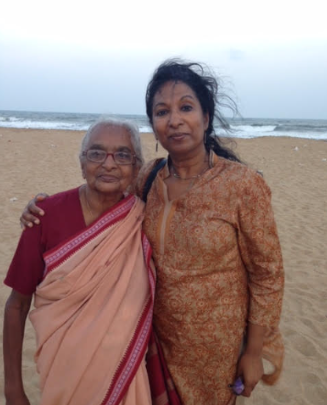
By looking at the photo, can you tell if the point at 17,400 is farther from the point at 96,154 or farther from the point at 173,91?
the point at 173,91

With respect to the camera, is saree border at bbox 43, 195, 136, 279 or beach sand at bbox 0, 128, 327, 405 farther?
beach sand at bbox 0, 128, 327, 405

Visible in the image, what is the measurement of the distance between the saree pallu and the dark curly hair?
63 cm

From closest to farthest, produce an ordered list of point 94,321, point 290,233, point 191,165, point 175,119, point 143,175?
point 94,321
point 175,119
point 191,165
point 143,175
point 290,233

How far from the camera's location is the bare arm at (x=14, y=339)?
161 centimetres

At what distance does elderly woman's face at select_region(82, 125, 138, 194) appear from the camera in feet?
5.35

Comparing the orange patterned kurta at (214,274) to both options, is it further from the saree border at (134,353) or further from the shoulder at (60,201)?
the shoulder at (60,201)

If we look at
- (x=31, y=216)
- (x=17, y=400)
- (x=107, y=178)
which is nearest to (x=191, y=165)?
(x=107, y=178)

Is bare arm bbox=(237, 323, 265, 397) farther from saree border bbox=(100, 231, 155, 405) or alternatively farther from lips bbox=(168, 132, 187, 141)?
lips bbox=(168, 132, 187, 141)

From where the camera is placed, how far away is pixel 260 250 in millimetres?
1519

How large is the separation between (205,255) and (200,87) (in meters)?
0.72

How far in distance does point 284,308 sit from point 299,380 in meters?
1.08

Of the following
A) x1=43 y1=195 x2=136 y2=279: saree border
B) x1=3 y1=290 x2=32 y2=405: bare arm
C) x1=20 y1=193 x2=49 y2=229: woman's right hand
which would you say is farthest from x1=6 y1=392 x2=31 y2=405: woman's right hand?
x1=20 y1=193 x2=49 y2=229: woman's right hand

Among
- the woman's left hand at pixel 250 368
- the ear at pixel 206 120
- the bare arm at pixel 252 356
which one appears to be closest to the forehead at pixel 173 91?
the ear at pixel 206 120

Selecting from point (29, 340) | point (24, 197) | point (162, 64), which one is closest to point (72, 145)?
Answer: point (24, 197)
